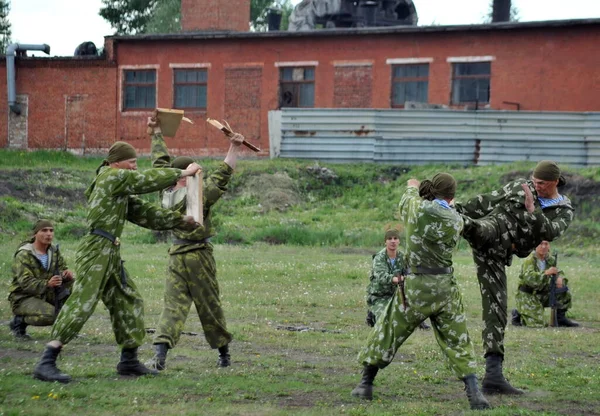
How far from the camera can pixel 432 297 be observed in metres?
10.4

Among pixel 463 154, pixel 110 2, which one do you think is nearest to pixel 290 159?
pixel 463 154

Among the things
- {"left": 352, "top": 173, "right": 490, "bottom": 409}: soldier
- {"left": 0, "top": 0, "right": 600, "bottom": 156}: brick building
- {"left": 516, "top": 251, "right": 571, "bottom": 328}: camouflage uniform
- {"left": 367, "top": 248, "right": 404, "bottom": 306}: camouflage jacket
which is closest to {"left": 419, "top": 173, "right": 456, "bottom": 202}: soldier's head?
{"left": 352, "top": 173, "right": 490, "bottom": 409}: soldier

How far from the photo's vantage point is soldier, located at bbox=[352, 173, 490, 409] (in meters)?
10.3

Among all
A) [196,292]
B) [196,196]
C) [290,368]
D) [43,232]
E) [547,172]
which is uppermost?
[547,172]

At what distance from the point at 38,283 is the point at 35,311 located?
0.34m

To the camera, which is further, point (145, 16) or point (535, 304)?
point (145, 16)

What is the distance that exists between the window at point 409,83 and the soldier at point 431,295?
1213 inches

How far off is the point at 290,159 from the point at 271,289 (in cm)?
1839

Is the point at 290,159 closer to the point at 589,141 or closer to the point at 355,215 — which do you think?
the point at 355,215

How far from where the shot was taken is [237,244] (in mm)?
28031

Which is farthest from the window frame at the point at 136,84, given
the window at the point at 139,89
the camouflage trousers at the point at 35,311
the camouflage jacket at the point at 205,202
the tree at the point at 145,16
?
the camouflage jacket at the point at 205,202

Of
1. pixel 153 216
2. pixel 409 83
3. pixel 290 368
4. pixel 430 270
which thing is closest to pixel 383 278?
pixel 290 368

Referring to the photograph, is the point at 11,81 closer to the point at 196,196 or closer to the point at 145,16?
the point at 145,16

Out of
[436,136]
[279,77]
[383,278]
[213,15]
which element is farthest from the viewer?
[213,15]
